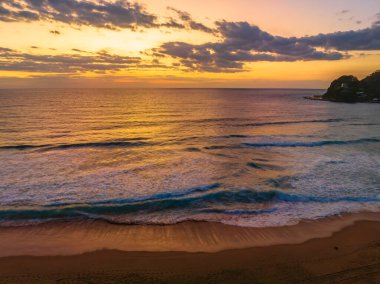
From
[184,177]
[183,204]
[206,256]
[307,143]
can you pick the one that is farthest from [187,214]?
[307,143]

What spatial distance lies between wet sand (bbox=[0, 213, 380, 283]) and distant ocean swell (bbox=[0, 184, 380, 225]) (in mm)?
1155

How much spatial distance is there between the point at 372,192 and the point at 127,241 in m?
13.2

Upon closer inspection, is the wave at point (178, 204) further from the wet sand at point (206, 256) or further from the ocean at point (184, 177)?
the wet sand at point (206, 256)

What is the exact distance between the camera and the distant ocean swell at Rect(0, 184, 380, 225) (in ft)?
42.3

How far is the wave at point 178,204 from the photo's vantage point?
508 inches

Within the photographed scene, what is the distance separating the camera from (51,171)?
18.8 metres

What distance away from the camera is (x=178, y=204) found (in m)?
14.1

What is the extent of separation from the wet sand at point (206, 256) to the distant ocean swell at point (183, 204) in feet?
3.79

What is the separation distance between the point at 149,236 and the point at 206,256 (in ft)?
8.13

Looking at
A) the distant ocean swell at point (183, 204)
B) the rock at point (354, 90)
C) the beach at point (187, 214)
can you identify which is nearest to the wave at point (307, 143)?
the beach at point (187, 214)

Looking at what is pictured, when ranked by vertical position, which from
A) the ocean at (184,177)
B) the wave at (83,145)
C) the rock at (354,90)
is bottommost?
the wave at (83,145)

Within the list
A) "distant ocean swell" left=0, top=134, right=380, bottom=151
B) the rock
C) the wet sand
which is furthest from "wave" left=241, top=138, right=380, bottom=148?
the rock

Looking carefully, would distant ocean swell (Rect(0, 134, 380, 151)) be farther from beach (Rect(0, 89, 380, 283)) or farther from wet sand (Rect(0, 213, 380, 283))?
wet sand (Rect(0, 213, 380, 283))

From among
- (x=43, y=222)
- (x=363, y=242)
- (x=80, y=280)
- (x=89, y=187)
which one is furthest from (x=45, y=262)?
(x=363, y=242)
